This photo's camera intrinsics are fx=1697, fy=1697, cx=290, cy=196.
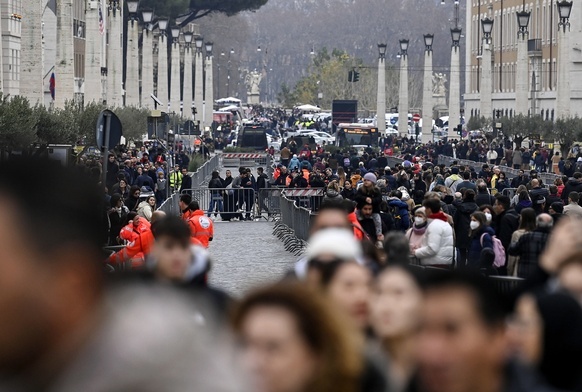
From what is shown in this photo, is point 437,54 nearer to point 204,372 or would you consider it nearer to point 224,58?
point 224,58

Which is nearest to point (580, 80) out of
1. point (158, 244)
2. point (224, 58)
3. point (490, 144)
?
point (490, 144)

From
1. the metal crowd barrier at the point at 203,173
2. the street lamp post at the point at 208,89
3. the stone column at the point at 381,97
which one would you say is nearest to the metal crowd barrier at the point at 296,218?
the metal crowd barrier at the point at 203,173

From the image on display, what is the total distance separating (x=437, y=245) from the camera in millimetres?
15945

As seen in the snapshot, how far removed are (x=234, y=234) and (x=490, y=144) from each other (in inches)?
1489

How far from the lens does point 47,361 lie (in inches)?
87.8

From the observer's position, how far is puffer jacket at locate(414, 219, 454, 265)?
52.2 ft

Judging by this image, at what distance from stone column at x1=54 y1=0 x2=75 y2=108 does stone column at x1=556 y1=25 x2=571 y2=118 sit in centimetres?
2332

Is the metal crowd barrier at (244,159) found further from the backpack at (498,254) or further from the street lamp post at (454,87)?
the backpack at (498,254)

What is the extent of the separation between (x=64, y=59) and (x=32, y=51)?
460 cm

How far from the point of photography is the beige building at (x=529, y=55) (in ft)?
260

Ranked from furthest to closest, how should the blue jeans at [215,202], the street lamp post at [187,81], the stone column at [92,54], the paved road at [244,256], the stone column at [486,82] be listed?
the street lamp post at [187,81], the stone column at [486,82], the stone column at [92,54], the blue jeans at [215,202], the paved road at [244,256]

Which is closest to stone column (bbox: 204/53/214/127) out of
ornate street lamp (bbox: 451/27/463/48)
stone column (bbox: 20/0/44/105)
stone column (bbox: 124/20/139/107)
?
ornate street lamp (bbox: 451/27/463/48)

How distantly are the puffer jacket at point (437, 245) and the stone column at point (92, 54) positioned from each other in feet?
120

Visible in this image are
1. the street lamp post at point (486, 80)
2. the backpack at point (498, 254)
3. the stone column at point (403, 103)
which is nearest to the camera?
the backpack at point (498, 254)
